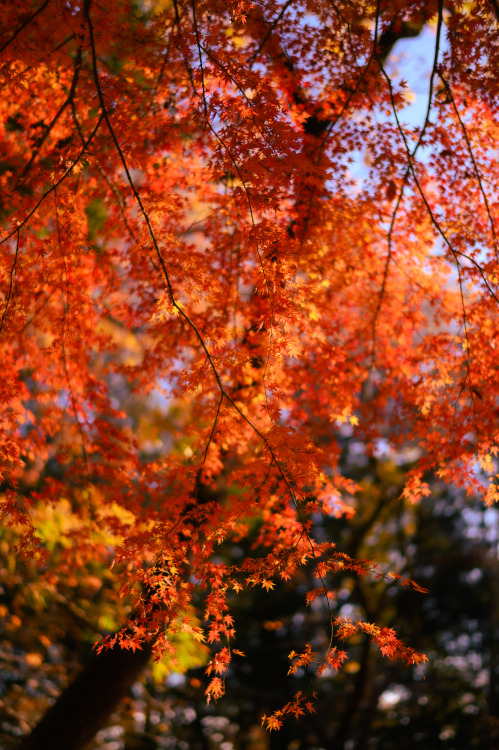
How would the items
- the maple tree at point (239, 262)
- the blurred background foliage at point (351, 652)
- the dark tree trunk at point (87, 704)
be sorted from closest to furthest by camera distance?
1. the maple tree at point (239, 262)
2. the dark tree trunk at point (87, 704)
3. the blurred background foliage at point (351, 652)

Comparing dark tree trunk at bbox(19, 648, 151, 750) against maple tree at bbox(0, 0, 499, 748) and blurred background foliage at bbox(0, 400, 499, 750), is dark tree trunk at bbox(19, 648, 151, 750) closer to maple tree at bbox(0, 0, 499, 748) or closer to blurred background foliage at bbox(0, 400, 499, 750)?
maple tree at bbox(0, 0, 499, 748)

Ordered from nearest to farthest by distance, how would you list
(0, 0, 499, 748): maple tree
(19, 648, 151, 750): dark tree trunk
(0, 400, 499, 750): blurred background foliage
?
(0, 0, 499, 748): maple tree < (19, 648, 151, 750): dark tree trunk < (0, 400, 499, 750): blurred background foliage

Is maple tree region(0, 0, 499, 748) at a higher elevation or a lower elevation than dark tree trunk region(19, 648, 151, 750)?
higher

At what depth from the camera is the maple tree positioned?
3.97 m

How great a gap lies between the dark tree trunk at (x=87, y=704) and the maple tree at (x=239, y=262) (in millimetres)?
1034

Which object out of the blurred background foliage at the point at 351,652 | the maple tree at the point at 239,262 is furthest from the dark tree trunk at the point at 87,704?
the blurred background foliage at the point at 351,652

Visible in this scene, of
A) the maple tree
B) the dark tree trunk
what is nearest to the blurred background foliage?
the dark tree trunk

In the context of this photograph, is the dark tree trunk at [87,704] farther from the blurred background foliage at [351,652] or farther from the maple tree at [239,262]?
the blurred background foliage at [351,652]

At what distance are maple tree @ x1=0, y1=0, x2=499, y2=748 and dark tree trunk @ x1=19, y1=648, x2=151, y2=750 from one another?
1034 millimetres

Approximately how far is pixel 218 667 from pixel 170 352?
315cm

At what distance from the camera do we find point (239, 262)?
18.5 feet

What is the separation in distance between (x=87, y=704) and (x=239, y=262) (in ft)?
14.8

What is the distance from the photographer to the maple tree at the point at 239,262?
397 cm

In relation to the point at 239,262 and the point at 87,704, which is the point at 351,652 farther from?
the point at 239,262
